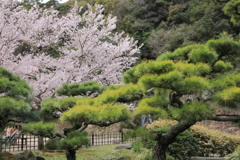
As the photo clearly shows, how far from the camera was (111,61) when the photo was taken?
8562 millimetres

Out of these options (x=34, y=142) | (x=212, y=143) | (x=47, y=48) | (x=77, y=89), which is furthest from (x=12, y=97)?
(x=212, y=143)

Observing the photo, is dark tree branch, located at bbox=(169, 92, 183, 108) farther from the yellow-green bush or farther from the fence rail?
the yellow-green bush

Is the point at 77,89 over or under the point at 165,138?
over

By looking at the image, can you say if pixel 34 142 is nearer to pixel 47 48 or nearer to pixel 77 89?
pixel 47 48

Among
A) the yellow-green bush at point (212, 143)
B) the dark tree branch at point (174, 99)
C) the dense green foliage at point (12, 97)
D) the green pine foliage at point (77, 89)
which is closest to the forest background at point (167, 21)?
the yellow-green bush at point (212, 143)

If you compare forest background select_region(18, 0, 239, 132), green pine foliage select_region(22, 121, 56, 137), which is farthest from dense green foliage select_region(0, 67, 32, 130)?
forest background select_region(18, 0, 239, 132)

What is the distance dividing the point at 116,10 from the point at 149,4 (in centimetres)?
358

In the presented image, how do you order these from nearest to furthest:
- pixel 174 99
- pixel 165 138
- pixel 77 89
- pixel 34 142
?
pixel 174 99, pixel 165 138, pixel 77 89, pixel 34 142

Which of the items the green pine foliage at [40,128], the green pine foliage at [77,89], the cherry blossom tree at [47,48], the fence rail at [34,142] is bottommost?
the fence rail at [34,142]

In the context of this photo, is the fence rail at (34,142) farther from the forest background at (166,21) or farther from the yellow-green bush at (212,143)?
the forest background at (166,21)

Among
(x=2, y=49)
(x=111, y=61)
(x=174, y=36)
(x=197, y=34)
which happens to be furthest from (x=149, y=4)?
(x=2, y=49)

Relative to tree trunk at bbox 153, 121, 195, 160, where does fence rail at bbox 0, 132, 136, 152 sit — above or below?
below

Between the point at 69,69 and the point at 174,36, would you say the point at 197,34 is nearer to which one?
the point at 174,36

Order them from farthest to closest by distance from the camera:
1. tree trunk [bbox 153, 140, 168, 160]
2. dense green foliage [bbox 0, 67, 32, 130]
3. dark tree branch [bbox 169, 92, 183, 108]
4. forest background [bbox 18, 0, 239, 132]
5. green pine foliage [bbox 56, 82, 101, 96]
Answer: forest background [bbox 18, 0, 239, 132]
green pine foliage [bbox 56, 82, 101, 96]
tree trunk [bbox 153, 140, 168, 160]
dark tree branch [bbox 169, 92, 183, 108]
dense green foliage [bbox 0, 67, 32, 130]
